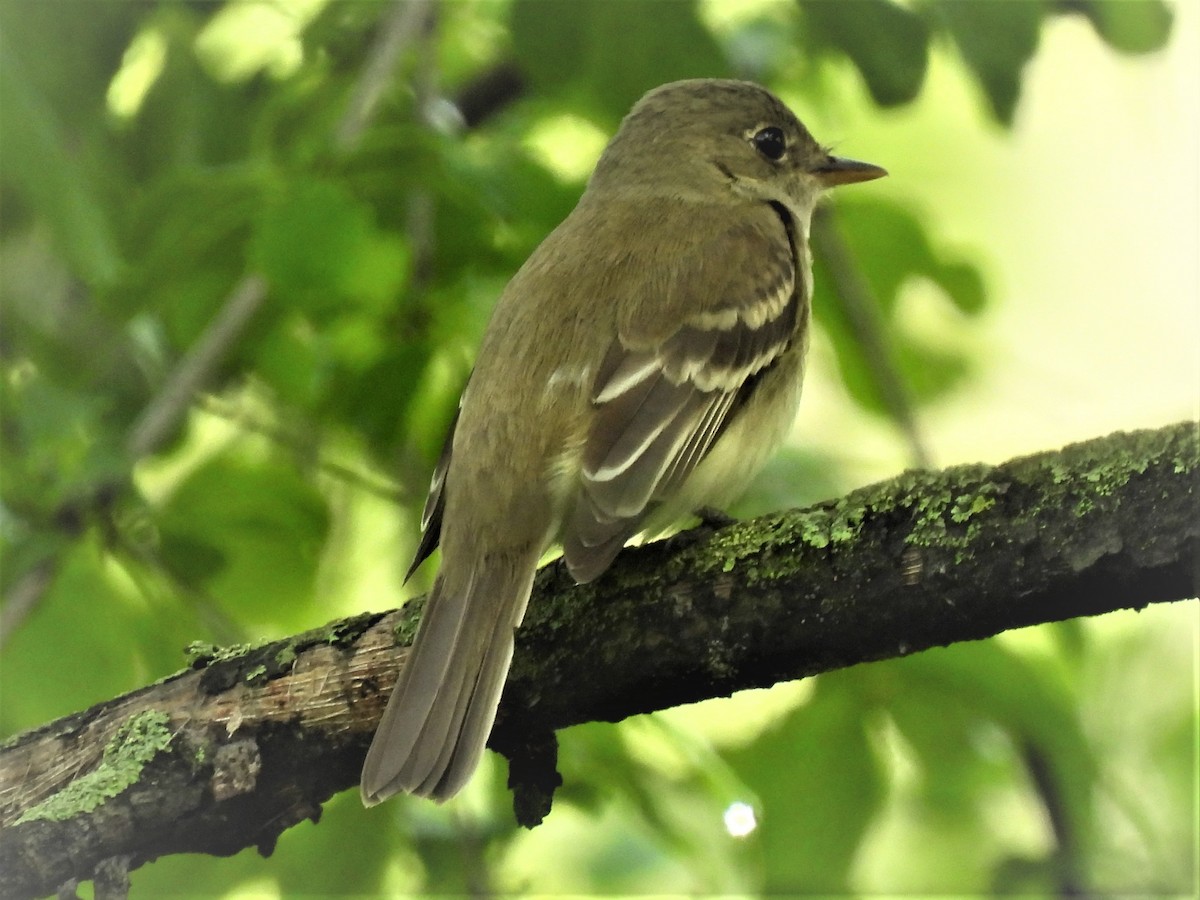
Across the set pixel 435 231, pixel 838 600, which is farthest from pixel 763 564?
pixel 435 231

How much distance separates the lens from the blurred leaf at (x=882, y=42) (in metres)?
2.47

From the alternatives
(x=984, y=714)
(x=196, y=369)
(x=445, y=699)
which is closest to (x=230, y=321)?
(x=196, y=369)

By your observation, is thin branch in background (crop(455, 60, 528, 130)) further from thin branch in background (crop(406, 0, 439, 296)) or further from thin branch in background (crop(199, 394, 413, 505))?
thin branch in background (crop(199, 394, 413, 505))

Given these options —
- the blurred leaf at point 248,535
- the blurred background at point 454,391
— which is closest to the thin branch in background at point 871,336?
the blurred background at point 454,391

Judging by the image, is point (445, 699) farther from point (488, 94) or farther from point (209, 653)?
point (488, 94)

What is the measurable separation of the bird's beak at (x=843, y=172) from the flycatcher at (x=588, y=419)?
266 millimetres

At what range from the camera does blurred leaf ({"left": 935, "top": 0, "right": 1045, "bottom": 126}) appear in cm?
249

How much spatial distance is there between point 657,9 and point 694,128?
68 centimetres

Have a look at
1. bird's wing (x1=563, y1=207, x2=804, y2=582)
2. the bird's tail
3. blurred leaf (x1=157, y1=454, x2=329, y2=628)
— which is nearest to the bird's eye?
bird's wing (x1=563, y1=207, x2=804, y2=582)

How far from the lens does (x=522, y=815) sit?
2035 mm

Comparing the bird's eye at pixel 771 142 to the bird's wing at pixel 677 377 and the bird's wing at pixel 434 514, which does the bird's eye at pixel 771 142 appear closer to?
the bird's wing at pixel 677 377

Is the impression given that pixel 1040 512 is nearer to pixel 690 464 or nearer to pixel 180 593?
pixel 690 464

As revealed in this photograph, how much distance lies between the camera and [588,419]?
2.27m

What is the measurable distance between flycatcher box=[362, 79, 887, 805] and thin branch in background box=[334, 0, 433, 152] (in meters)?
0.44
